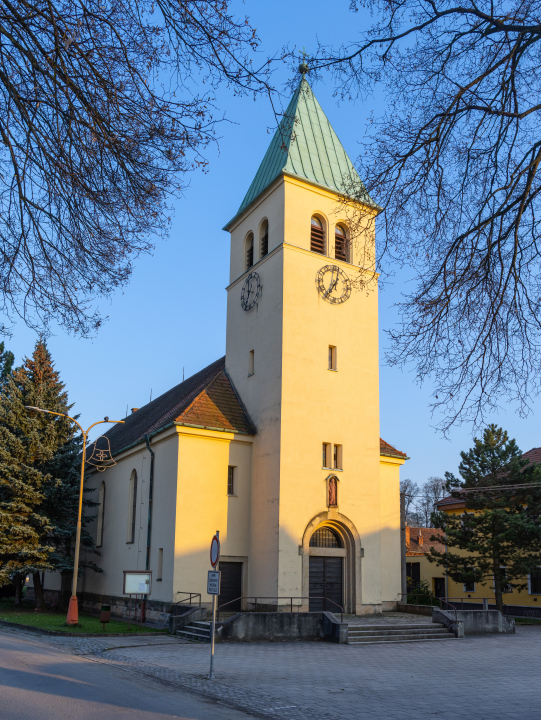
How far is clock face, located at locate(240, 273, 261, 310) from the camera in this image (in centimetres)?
2714

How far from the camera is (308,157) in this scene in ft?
91.5

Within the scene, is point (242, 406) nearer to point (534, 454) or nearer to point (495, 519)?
point (495, 519)

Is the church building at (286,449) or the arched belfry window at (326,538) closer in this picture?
the church building at (286,449)

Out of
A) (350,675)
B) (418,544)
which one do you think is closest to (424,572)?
(418,544)

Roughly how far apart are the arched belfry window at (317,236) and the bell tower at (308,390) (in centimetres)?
5

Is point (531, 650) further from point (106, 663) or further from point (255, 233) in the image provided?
point (255, 233)

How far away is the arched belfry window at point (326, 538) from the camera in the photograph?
24.2 m

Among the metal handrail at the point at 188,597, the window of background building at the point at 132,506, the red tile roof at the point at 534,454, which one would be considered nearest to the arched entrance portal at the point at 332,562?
the metal handrail at the point at 188,597

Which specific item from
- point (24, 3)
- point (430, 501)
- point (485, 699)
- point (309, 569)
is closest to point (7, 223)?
point (24, 3)

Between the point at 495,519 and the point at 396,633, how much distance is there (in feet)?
33.9

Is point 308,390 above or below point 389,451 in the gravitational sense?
above

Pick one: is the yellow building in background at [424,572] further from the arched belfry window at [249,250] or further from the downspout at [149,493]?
the arched belfry window at [249,250]

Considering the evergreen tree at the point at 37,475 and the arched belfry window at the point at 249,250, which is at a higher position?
the arched belfry window at the point at 249,250

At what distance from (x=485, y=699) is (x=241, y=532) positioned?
14.8m
